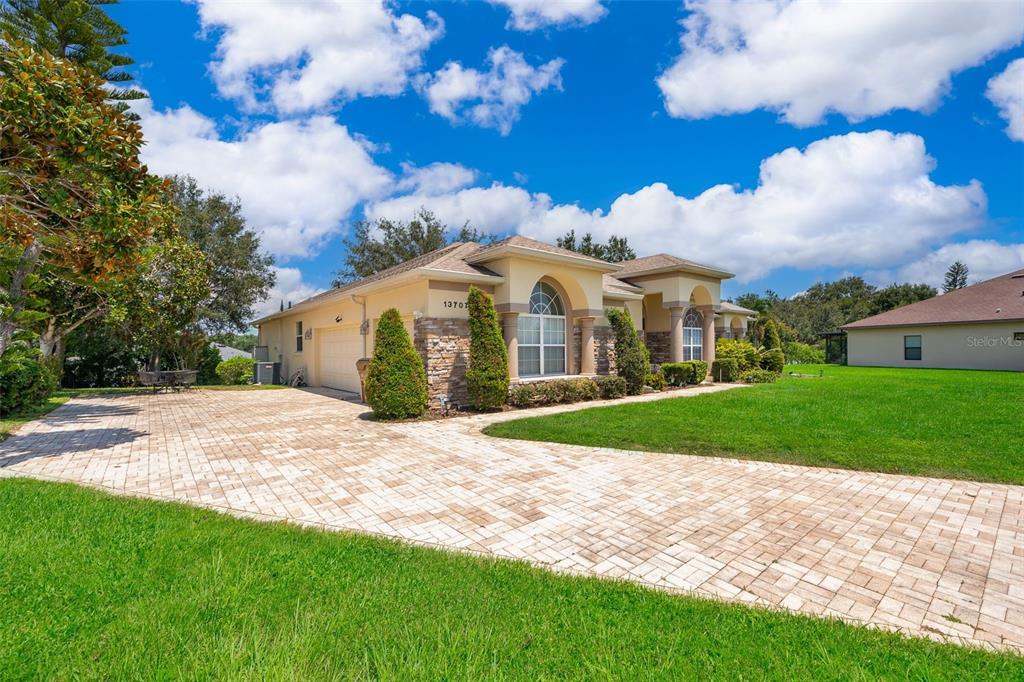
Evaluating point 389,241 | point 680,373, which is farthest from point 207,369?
point 680,373

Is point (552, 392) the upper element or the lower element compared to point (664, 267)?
lower

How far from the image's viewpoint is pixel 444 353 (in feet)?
38.5

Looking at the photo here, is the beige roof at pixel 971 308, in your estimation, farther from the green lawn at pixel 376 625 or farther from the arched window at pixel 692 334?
the green lawn at pixel 376 625

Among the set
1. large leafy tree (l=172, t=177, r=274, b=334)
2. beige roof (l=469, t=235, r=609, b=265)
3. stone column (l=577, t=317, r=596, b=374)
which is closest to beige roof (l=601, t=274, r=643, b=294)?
stone column (l=577, t=317, r=596, b=374)

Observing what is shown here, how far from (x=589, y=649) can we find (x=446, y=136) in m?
17.4

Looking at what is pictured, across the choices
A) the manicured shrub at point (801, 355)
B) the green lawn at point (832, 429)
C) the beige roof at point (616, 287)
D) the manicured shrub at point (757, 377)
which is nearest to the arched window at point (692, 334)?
the manicured shrub at point (757, 377)

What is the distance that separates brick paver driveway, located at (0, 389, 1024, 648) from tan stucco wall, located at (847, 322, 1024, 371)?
27.4m

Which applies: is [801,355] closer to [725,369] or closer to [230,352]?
[725,369]

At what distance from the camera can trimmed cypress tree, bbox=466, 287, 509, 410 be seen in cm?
1127

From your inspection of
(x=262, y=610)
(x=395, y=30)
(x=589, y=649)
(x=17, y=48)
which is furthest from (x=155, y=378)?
(x=589, y=649)

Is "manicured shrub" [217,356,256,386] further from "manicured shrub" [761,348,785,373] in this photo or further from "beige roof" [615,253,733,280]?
"manicured shrub" [761,348,785,373]

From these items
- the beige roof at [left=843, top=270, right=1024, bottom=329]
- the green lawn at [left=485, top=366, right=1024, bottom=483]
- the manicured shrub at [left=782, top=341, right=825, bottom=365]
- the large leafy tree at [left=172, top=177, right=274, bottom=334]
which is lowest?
the green lawn at [left=485, top=366, right=1024, bottom=483]

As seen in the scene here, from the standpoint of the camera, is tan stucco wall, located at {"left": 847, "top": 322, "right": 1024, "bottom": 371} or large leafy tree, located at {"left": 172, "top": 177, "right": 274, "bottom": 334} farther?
large leafy tree, located at {"left": 172, "top": 177, "right": 274, "bottom": 334}

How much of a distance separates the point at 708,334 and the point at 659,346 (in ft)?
7.00
